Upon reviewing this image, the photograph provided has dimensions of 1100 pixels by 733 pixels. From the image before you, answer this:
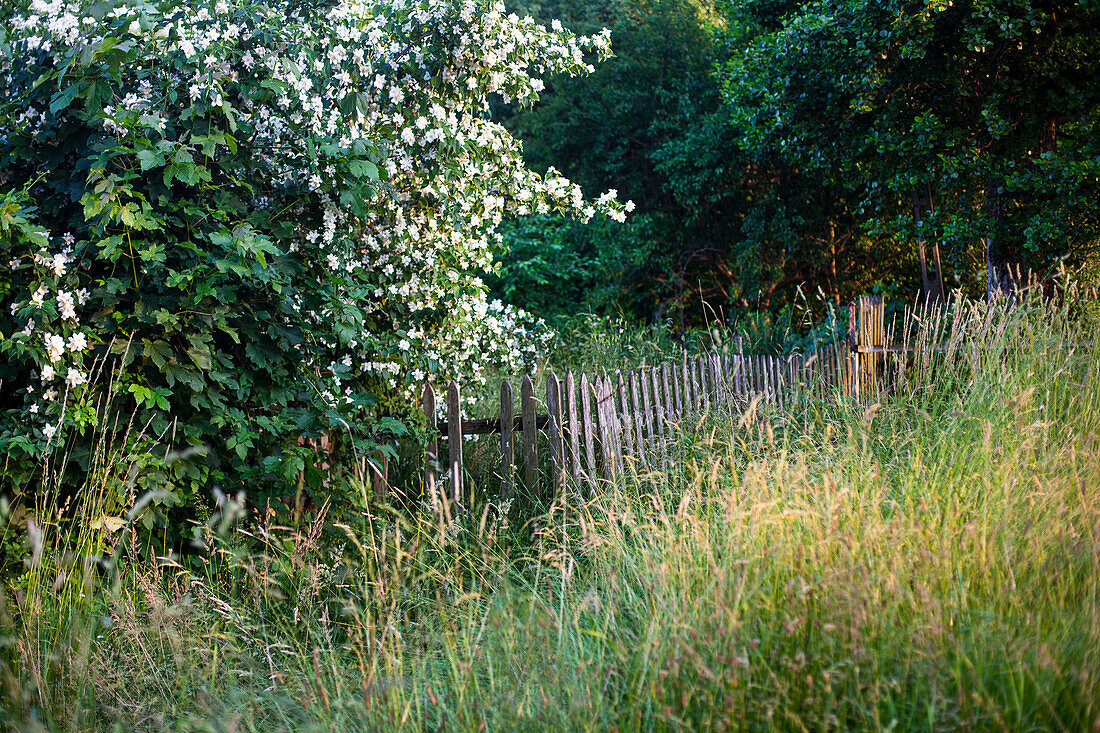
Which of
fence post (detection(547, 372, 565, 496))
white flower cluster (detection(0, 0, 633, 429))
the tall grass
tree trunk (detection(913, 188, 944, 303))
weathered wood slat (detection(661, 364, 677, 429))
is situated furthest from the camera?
tree trunk (detection(913, 188, 944, 303))

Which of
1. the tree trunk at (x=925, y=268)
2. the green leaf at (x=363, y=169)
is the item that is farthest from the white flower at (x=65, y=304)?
the tree trunk at (x=925, y=268)

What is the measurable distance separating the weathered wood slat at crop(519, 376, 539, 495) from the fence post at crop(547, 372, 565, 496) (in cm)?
9

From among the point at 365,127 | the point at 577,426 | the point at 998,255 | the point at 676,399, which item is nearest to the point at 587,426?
the point at 577,426

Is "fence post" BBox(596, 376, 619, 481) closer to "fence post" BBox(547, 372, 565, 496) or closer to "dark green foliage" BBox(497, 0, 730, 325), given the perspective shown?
"fence post" BBox(547, 372, 565, 496)

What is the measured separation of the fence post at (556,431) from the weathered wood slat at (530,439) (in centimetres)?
9

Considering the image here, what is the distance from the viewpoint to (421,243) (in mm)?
4273

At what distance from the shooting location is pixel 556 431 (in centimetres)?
404

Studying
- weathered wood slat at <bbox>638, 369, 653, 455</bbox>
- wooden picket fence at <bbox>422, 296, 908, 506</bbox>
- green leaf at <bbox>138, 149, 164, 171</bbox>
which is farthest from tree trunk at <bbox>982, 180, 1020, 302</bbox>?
green leaf at <bbox>138, 149, 164, 171</bbox>

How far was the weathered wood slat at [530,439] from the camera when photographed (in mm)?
4121

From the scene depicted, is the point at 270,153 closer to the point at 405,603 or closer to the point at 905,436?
the point at 405,603

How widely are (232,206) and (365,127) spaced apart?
0.86 metres

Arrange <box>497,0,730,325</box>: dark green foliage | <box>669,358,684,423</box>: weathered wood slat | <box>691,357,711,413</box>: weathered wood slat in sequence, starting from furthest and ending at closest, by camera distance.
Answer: <box>497,0,730,325</box>: dark green foliage < <box>691,357,711,413</box>: weathered wood slat < <box>669,358,684,423</box>: weathered wood slat

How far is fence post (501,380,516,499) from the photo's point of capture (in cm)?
410

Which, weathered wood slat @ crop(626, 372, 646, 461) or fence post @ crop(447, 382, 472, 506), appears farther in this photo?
weathered wood slat @ crop(626, 372, 646, 461)
